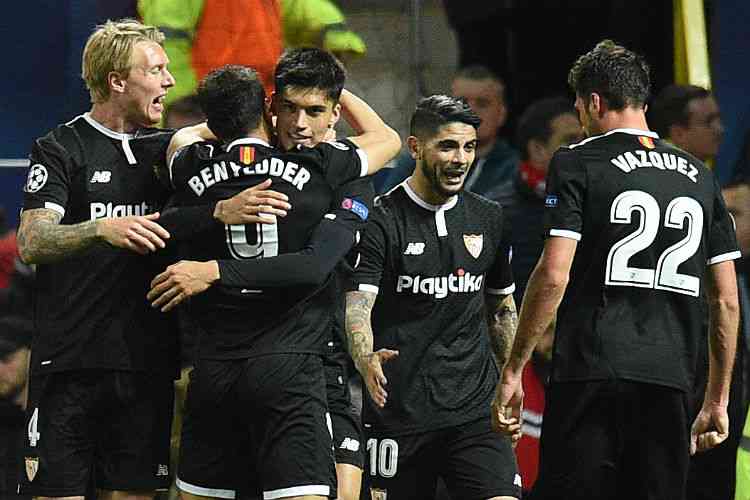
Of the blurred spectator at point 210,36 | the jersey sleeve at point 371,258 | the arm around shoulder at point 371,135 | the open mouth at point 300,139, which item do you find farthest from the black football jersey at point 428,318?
the blurred spectator at point 210,36

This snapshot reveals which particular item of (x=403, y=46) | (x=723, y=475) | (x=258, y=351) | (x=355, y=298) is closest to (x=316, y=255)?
(x=258, y=351)

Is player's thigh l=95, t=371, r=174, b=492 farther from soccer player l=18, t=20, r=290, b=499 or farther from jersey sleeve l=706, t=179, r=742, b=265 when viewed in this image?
jersey sleeve l=706, t=179, r=742, b=265

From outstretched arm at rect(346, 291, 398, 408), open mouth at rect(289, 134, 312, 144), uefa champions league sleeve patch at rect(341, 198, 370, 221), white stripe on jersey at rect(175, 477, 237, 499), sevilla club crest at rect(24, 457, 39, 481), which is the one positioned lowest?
white stripe on jersey at rect(175, 477, 237, 499)

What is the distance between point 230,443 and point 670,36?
3.58 meters

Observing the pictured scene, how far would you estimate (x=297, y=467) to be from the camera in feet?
18.9

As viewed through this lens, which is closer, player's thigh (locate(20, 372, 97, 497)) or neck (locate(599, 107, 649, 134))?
neck (locate(599, 107, 649, 134))

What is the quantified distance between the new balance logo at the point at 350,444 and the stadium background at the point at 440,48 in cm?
185

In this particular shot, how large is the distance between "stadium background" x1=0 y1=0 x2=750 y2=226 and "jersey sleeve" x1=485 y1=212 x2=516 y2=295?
142 centimetres

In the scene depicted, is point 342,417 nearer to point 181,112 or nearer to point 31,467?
point 31,467

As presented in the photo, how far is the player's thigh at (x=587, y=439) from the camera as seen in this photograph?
19.4 ft

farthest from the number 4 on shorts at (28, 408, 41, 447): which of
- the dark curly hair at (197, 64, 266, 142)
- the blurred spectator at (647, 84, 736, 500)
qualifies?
the blurred spectator at (647, 84, 736, 500)

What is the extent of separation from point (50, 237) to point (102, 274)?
0.33 m

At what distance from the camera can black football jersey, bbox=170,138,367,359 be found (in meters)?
5.76

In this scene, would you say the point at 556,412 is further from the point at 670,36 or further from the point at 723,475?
the point at 670,36
